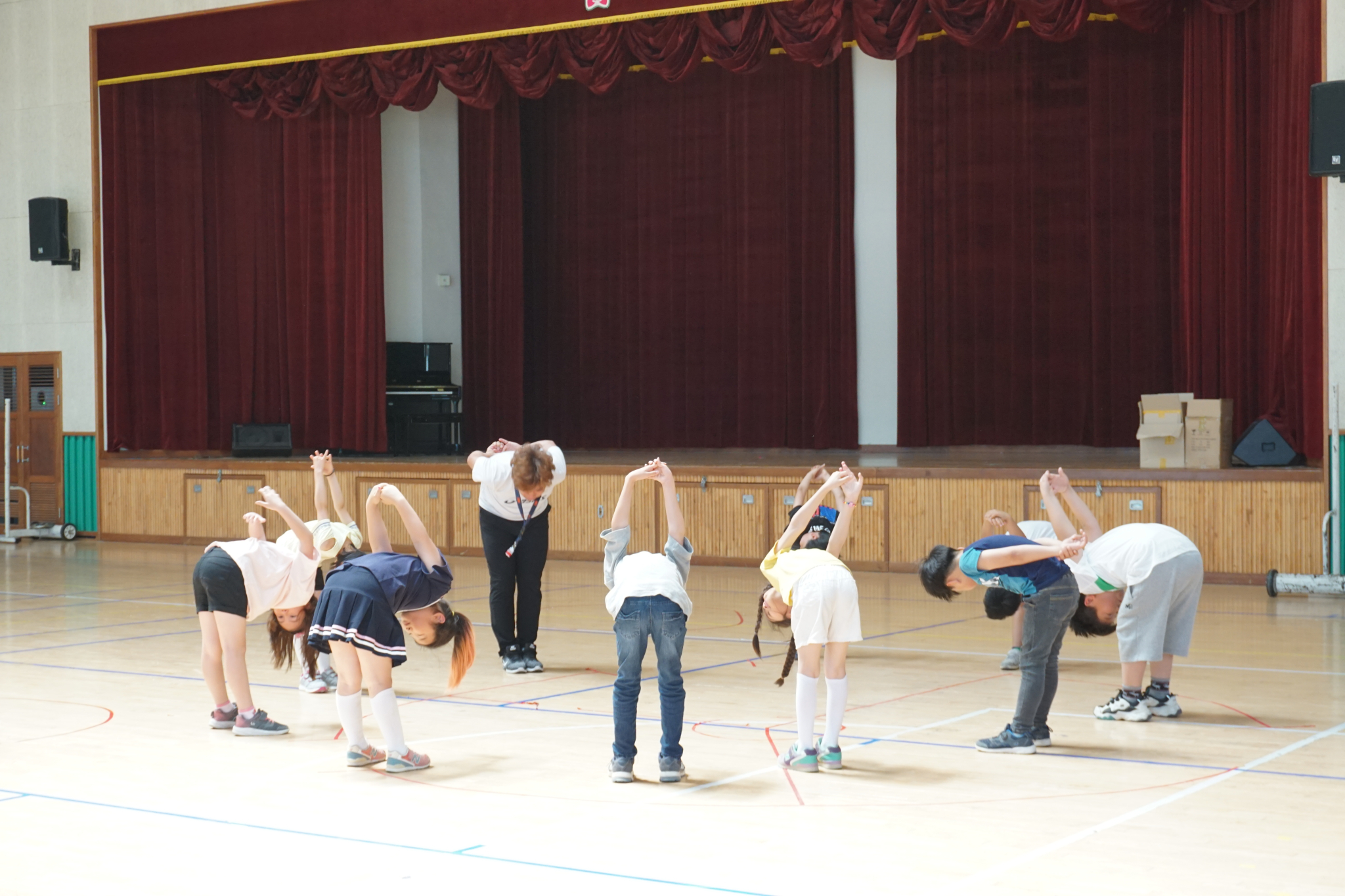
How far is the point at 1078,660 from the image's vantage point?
8.25 meters

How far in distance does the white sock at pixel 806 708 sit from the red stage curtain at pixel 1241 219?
27.6ft

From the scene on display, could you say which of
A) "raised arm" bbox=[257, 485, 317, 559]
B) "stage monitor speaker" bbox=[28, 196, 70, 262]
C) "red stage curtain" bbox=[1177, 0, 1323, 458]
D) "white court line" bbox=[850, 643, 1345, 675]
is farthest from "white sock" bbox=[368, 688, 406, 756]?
"stage monitor speaker" bbox=[28, 196, 70, 262]

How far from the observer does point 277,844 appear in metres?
4.57

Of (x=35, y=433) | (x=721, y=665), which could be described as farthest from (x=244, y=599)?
(x=35, y=433)

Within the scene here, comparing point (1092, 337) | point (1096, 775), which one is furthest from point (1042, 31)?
point (1096, 775)

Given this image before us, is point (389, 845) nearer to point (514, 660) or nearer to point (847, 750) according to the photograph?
point (847, 750)

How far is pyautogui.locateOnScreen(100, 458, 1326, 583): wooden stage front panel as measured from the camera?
11461mm

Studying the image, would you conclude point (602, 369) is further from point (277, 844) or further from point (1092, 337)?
point (277, 844)

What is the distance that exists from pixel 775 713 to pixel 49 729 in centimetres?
315

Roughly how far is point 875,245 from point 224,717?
1173 cm

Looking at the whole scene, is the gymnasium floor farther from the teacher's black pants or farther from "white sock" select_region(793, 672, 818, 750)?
the teacher's black pants

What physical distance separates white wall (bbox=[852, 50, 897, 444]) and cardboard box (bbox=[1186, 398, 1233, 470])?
193 inches

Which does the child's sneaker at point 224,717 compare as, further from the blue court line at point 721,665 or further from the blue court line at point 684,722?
the blue court line at point 721,665

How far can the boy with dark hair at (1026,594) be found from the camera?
215 inches
